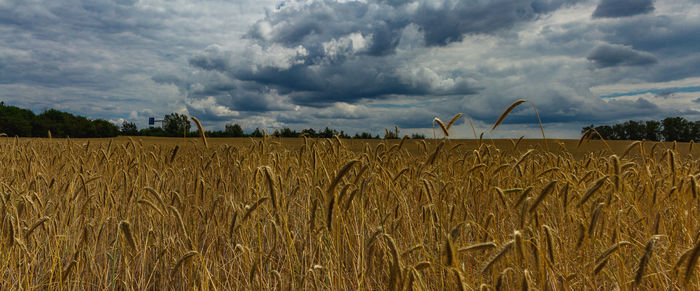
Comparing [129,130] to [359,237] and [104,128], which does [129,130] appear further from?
[359,237]

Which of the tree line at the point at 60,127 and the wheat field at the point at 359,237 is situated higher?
the tree line at the point at 60,127

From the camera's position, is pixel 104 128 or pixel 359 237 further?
pixel 104 128

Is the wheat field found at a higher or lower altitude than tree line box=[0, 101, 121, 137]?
lower

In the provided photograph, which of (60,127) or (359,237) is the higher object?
(60,127)

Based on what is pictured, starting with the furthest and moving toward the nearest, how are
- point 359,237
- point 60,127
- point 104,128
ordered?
1. point 104,128
2. point 60,127
3. point 359,237

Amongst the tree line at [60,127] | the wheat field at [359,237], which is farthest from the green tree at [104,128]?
the wheat field at [359,237]

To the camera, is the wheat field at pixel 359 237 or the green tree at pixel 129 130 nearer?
the wheat field at pixel 359 237

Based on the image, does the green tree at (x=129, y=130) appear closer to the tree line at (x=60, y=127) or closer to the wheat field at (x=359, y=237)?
the tree line at (x=60, y=127)

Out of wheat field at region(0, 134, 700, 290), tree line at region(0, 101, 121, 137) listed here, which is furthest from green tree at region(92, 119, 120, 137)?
wheat field at region(0, 134, 700, 290)

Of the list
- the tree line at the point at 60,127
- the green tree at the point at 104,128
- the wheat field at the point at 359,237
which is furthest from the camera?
the green tree at the point at 104,128

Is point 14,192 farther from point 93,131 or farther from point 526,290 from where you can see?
point 93,131

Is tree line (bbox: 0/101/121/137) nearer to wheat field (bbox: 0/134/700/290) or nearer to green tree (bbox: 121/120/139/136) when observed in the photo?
green tree (bbox: 121/120/139/136)

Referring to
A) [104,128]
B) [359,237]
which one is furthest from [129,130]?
[359,237]

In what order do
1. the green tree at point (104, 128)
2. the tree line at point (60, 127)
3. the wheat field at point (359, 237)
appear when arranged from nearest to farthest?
the wheat field at point (359, 237) < the tree line at point (60, 127) < the green tree at point (104, 128)
